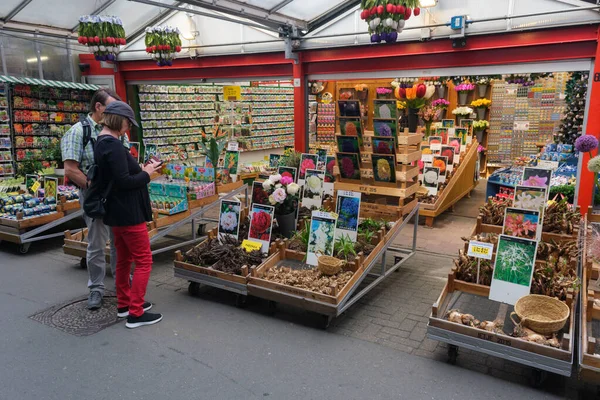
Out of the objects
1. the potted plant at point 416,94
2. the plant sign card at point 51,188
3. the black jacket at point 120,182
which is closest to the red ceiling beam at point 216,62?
the potted plant at point 416,94

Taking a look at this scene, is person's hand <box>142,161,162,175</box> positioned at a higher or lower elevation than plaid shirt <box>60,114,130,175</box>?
lower

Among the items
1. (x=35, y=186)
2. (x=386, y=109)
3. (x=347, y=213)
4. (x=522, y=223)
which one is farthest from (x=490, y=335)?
(x=35, y=186)

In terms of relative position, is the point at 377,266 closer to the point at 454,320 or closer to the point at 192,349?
the point at 454,320

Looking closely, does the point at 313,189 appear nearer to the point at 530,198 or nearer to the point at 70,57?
the point at 530,198

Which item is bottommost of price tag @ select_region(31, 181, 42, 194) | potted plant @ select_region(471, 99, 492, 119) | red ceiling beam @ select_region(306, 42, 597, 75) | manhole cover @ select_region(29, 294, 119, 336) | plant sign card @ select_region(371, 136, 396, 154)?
manhole cover @ select_region(29, 294, 119, 336)

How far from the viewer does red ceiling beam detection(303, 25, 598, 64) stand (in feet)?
21.2

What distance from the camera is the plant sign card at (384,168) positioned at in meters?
5.14

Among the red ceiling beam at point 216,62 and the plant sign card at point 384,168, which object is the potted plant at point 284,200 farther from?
the red ceiling beam at point 216,62

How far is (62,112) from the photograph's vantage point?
11.0 m

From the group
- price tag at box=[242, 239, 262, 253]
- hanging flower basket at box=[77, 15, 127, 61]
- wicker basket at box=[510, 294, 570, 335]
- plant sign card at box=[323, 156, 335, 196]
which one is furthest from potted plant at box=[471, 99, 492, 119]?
wicker basket at box=[510, 294, 570, 335]

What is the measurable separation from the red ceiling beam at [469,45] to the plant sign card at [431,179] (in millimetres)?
2034

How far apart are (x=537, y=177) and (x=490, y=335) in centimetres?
273

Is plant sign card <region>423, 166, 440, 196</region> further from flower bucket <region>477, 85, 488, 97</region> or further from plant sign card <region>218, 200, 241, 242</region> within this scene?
flower bucket <region>477, 85, 488, 97</region>

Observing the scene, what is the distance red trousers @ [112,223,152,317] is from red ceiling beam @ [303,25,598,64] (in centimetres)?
599
